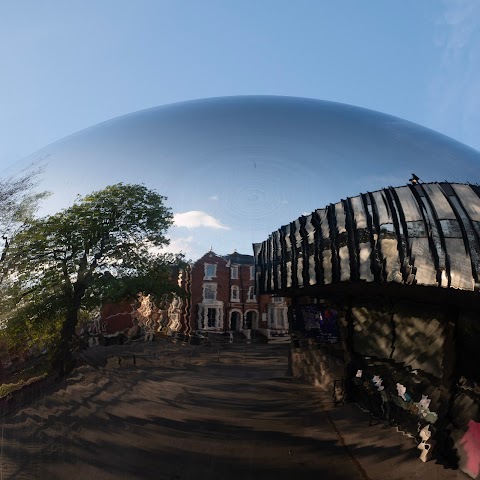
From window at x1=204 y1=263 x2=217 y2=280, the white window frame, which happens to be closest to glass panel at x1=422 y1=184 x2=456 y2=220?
window at x1=204 y1=263 x2=217 y2=280

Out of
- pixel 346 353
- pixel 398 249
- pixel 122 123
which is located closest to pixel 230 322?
pixel 398 249

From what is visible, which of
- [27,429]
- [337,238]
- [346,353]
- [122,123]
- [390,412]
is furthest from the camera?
[346,353]

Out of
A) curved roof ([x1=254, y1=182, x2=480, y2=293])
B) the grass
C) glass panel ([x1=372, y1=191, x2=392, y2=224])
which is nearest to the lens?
the grass

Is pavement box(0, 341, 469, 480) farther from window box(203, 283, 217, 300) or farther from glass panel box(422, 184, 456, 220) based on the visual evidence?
glass panel box(422, 184, 456, 220)

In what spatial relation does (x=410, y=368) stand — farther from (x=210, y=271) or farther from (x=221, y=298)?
(x=210, y=271)

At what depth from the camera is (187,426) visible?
259cm

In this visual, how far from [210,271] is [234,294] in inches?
19.1

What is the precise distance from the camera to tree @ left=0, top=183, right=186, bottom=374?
2543 mm

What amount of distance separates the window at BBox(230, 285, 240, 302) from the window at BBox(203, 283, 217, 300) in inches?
7.6

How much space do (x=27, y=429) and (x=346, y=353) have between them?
5515 millimetres

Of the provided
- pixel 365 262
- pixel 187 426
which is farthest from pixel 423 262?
pixel 187 426

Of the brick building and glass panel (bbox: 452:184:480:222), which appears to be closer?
glass panel (bbox: 452:184:480:222)

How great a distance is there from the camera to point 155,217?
2.77 meters

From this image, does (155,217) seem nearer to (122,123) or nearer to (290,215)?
(290,215)
